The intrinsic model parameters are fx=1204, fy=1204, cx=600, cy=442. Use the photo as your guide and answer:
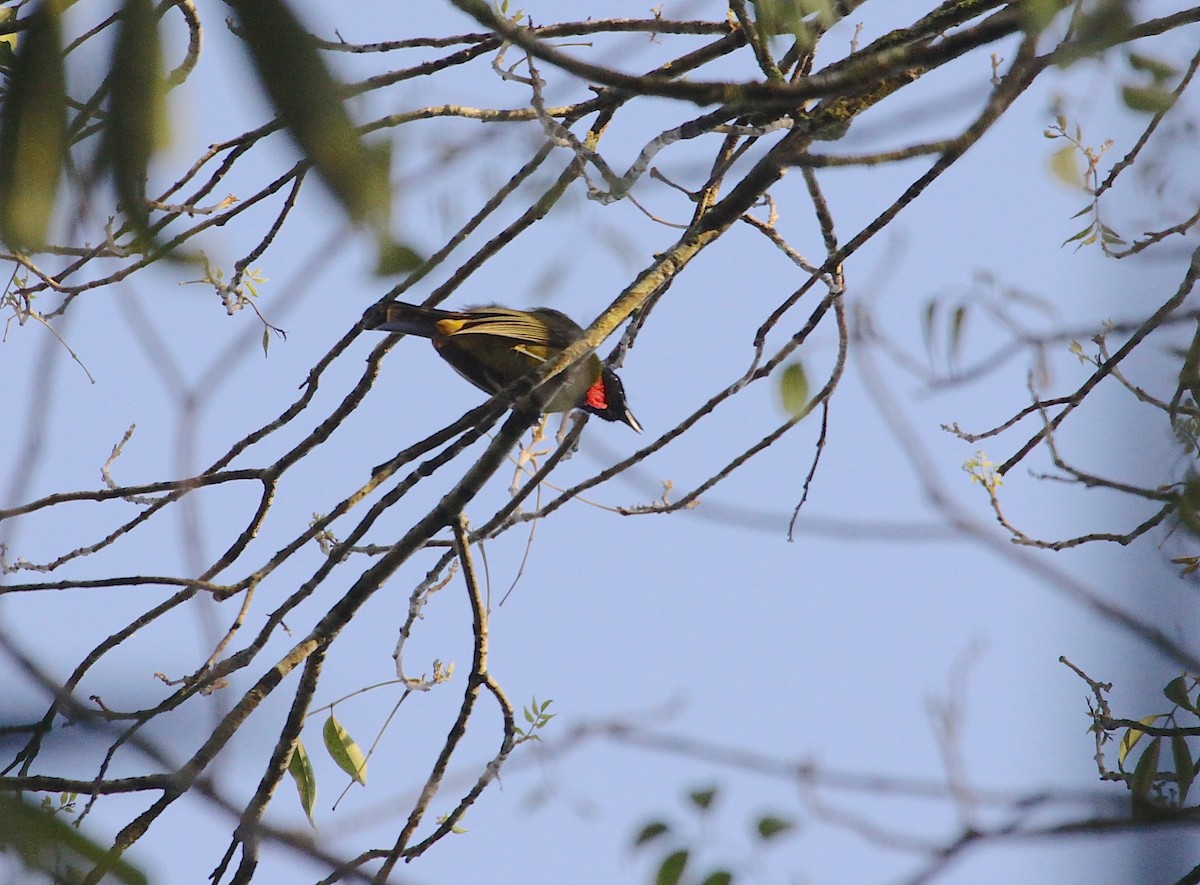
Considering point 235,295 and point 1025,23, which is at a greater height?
point 235,295

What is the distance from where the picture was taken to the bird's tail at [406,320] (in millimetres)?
4227

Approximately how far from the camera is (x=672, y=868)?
5.92ft

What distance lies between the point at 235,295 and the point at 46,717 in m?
2.89

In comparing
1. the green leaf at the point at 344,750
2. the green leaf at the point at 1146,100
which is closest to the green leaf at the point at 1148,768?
the green leaf at the point at 1146,100

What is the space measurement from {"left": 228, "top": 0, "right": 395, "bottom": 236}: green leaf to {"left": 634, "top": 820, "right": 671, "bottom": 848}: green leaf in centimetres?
137

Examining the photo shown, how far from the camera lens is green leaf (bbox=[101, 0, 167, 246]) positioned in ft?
2.57

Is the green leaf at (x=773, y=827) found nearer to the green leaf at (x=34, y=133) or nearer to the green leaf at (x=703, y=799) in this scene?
the green leaf at (x=703, y=799)

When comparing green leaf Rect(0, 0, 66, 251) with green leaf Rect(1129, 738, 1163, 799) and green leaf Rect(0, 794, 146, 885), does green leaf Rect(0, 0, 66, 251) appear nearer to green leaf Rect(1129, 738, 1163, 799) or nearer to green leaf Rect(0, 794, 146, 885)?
green leaf Rect(0, 794, 146, 885)

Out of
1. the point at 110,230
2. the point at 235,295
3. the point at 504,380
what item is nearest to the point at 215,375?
the point at 110,230

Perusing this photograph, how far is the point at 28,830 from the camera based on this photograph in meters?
0.86

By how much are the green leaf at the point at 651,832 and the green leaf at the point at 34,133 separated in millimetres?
1415

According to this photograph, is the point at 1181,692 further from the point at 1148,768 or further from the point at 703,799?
the point at 703,799

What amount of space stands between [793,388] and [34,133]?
2235mm

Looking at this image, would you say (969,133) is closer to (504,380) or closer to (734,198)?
(734,198)
